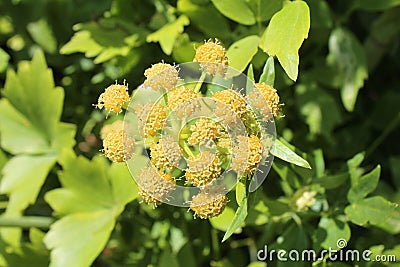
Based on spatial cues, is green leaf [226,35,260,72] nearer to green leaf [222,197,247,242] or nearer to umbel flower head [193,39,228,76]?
umbel flower head [193,39,228,76]

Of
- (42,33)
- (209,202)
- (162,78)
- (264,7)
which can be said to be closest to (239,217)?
(209,202)

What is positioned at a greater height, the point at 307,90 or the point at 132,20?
the point at 132,20

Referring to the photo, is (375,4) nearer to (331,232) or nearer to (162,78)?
(331,232)

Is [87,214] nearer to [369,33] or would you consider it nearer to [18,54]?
→ [18,54]

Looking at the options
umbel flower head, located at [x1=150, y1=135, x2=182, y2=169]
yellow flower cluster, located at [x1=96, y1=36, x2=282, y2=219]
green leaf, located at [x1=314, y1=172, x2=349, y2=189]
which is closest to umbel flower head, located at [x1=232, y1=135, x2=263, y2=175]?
yellow flower cluster, located at [x1=96, y1=36, x2=282, y2=219]

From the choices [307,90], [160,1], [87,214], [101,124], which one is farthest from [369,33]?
[87,214]

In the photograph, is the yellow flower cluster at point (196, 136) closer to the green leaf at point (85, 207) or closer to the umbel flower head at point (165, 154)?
the umbel flower head at point (165, 154)

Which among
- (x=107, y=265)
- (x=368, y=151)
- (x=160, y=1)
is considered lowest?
(x=107, y=265)
